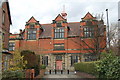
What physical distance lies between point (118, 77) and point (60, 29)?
29.0 meters

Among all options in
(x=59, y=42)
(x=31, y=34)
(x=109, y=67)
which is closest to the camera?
(x=109, y=67)

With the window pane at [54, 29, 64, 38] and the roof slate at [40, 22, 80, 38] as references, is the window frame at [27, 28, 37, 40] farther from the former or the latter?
the window pane at [54, 29, 64, 38]

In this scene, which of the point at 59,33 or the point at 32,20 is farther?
the point at 32,20

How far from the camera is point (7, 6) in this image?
26969mm

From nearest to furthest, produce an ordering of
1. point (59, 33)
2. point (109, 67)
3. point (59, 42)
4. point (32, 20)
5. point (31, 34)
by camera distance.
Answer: point (109, 67)
point (59, 42)
point (59, 33)
point (31, 34)
point (32, 20)

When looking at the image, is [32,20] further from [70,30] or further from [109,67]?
[109,67]

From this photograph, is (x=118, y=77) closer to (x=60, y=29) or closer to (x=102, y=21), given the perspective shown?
(x=102, y=21)

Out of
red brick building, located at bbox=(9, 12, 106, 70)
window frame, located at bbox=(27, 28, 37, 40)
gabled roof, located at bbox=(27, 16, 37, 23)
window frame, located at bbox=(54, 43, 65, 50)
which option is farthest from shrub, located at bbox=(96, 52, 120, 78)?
gabled roof, located at bbox=(27, 16, 37, 23)

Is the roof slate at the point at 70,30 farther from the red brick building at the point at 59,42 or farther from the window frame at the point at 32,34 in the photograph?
the window frame at the point at 32,34

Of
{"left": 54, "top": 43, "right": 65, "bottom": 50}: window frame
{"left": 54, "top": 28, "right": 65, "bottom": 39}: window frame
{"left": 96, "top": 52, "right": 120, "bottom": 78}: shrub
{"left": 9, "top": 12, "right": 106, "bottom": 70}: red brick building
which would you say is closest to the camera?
{"left": 96, "top": 52, "right": 120, "bottom": 78}: shrub

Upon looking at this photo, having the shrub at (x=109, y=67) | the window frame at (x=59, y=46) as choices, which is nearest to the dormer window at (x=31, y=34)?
the window frame at (x=59, y=46)

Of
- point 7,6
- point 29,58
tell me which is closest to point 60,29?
point 7,6

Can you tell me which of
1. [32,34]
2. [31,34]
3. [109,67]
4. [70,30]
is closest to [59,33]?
[70,30]

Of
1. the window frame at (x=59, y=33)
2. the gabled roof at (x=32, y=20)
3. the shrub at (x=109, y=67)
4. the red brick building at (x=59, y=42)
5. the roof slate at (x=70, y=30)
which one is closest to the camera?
the shrub at (x=109, y=67)
